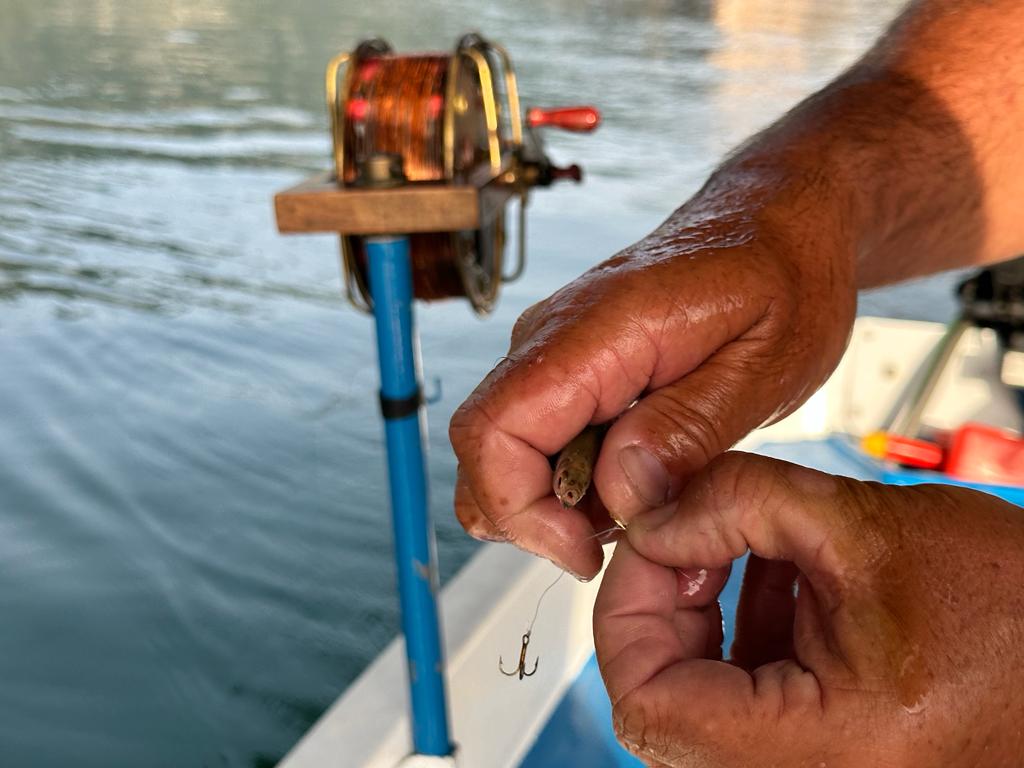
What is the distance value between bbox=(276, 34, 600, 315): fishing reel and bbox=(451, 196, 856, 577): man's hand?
1.88 feet

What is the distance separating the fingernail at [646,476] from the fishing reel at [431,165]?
73cm

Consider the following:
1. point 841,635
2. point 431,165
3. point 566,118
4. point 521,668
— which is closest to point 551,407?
point 841,635

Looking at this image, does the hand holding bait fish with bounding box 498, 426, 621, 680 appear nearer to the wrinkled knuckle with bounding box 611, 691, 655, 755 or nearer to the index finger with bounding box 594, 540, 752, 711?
the index finger with bounding box 594, 540, 752, 711

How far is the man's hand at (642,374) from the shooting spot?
2.85ft

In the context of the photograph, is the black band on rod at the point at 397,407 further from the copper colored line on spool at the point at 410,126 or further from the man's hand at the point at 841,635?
the man's hand at the point at 841,635

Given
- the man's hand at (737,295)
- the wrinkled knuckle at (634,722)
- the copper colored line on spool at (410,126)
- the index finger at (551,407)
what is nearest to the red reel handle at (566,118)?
the copper colored line on spool at (410,126)

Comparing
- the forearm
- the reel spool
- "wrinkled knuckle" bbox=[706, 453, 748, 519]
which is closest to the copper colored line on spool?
the reel spool

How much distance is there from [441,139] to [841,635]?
1.25 metres

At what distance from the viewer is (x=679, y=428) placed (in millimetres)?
875

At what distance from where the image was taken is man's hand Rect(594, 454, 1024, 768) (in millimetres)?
651

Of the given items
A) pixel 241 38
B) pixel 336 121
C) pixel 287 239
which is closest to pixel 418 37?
pixel 241 38

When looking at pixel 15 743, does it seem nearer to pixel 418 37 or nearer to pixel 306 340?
pixel 306 340

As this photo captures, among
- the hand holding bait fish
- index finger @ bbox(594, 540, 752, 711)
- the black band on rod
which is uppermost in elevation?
the hand holding bait fish

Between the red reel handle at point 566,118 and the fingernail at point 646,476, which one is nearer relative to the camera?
the fingernail at point 646,476
